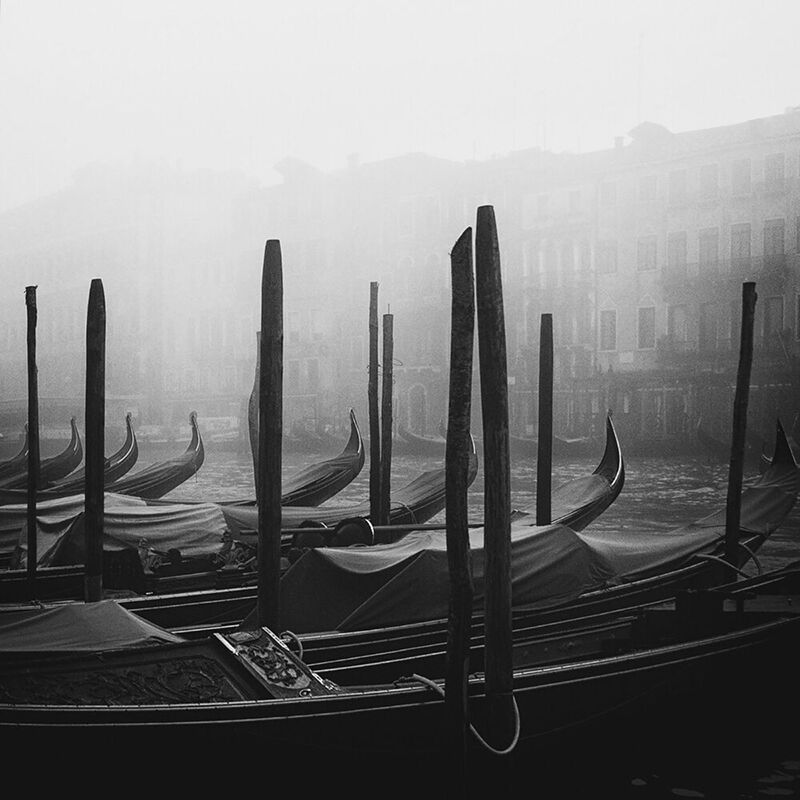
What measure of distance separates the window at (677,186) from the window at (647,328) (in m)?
1.89

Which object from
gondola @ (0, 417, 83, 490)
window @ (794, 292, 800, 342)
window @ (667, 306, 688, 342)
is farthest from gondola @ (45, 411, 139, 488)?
window @ (794, 292, 800, 342)

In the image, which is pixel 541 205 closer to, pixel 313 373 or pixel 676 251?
pixel 676 251

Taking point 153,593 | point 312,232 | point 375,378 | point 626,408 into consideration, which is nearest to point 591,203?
point 626,408

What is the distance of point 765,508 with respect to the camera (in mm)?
4488

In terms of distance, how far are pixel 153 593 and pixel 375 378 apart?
1.83 meters

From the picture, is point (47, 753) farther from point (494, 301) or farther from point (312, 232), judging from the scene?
point (312, 232)

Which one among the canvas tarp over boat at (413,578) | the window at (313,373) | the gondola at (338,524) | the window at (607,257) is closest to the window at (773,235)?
the window at (607,257)

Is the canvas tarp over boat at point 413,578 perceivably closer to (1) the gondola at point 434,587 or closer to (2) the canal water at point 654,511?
(1) the gondola at point 434,587

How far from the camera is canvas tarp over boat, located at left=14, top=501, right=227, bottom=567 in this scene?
160 inches

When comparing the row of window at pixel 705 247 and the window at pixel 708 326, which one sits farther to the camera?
the window at pixel 708 326

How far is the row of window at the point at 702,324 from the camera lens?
16.5 metres

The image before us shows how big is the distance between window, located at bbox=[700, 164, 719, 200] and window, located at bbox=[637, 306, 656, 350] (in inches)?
80.2

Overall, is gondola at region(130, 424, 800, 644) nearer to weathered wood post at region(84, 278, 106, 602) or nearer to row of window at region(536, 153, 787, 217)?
weathered wood post at region(84, 278, 106, 602)

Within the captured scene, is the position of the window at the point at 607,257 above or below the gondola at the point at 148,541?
above
